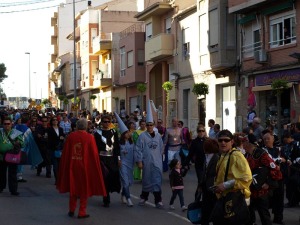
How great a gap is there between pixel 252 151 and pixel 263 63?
55.9 feet

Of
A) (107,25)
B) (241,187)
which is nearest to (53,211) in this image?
(241,187)

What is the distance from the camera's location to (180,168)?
514 inches

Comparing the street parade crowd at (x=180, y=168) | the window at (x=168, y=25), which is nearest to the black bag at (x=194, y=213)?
the street parade crowd at (x=180, y=168)

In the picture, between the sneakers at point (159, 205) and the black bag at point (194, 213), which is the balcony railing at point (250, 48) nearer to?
the sneakers at point (159, 205)

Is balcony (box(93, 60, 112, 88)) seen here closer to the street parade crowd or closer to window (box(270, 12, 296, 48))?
window (box(270, 12, 296, 48))

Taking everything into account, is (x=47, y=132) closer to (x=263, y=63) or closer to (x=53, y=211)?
(x=53, y=211)

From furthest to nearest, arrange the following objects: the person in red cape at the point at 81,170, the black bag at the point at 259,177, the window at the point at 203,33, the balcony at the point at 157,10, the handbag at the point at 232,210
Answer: the balcony at the point at 157,10, the window at the point at 203,33, the person in red cape at the point at 81,170, the black bag at the point at 259,177, the handbag at the point at 232,210

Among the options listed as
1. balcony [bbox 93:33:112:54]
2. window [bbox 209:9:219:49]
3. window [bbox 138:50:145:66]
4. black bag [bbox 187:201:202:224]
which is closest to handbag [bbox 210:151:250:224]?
black bag [bbox 187:201:202:224]

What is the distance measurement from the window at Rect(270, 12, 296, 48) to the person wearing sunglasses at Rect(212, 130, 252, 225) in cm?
1782

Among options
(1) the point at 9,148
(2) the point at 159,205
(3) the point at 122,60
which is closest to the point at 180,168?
(2) the point at 159,205

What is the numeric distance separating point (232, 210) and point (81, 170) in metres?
4.76

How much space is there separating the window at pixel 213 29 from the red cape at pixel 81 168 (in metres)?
19.3

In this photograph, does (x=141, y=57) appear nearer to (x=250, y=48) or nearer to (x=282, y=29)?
(x=250, y=48)

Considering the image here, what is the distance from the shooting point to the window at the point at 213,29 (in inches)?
1195
